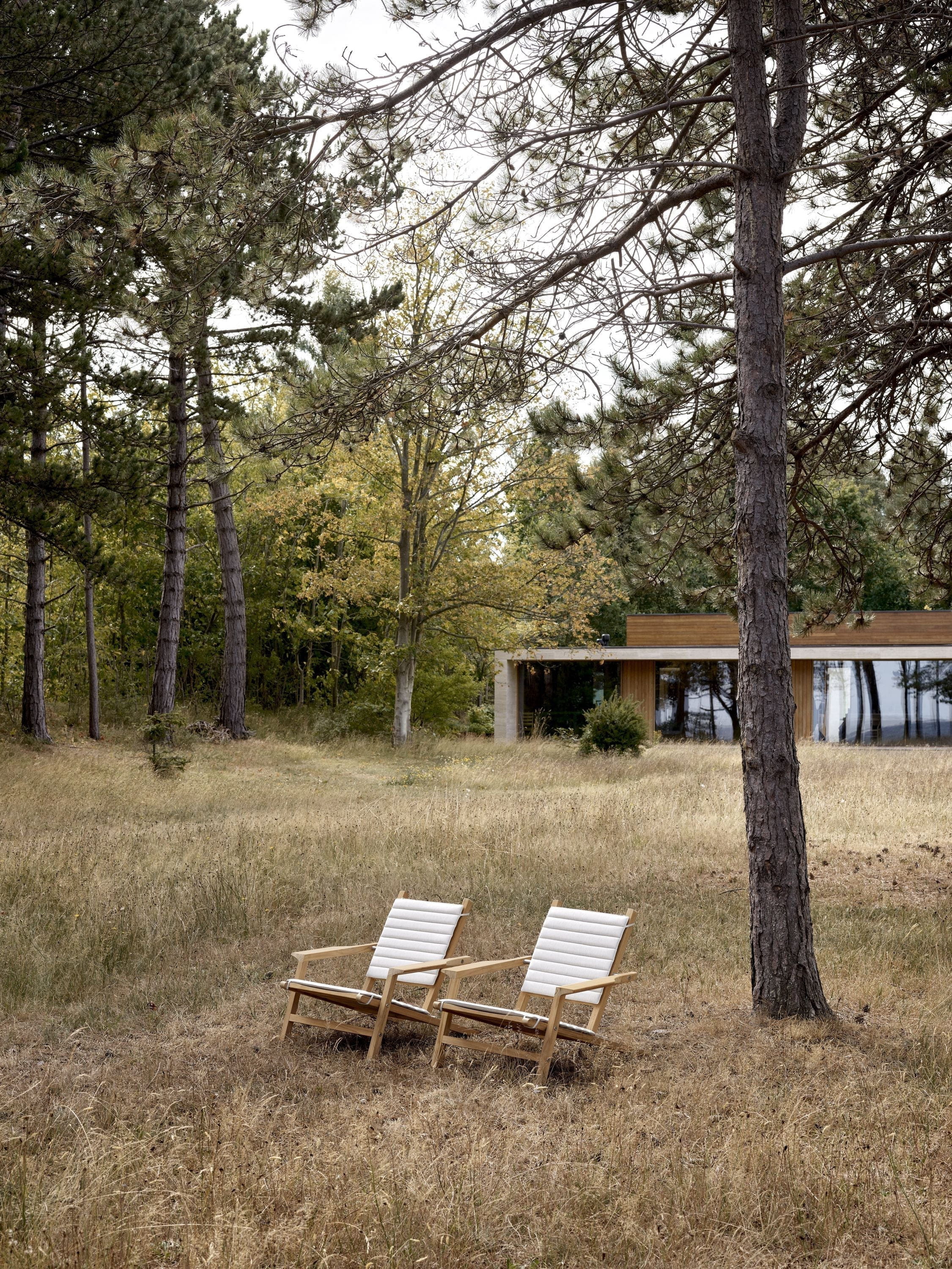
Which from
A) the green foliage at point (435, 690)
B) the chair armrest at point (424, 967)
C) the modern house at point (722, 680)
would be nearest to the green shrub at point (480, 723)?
the modern house at point (722, 680)

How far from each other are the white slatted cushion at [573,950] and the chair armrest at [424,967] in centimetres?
40

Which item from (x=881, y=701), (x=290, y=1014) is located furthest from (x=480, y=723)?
(x=290, y=1014)

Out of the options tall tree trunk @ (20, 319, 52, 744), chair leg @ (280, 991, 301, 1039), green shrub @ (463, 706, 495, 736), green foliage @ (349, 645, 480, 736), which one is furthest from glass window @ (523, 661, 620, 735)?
chair leg @ (280, 991, 301, 1039)

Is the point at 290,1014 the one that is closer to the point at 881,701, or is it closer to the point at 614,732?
the point at 614,732

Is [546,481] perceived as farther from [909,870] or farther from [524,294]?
[524,294]

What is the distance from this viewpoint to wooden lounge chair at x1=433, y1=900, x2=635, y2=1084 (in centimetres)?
523

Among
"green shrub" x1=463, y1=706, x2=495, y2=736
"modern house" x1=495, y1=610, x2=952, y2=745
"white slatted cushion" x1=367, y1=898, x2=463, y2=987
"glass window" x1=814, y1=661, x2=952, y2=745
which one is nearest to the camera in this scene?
"white slatted cushion" x1=367, y1=898, x2=463, y2=987

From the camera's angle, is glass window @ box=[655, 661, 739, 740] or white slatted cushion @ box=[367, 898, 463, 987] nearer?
white slatted cushion @ box=[367, 898, 463, 987]

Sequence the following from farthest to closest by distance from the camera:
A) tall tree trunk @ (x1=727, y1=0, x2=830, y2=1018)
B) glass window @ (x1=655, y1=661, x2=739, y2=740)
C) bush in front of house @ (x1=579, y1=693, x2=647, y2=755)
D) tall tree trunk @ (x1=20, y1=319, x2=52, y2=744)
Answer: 1. glass window @ (x1=655, y1=661, x2=739, y2=740)
2. bush in front of house @ (x1=579, y1=693, x2=647, y2=755)
3. tall tree trunk @ (x1=20, y1=319, x2=52, y2=744)
4. tall tree trunk @ (x1=727, y1=0, x2=830, y2=1018)

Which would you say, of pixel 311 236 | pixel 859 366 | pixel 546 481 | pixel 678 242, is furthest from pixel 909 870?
pixel 546 481

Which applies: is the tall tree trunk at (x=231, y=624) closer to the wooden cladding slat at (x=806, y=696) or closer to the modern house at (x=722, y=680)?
the modern house at (x=722, y=680)

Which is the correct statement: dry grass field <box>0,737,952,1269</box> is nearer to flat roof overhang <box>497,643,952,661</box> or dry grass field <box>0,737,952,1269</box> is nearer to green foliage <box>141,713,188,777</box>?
green foliage <box>141,713,188,777</box>

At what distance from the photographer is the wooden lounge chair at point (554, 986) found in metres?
5.23

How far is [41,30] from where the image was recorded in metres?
11.5
